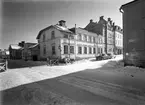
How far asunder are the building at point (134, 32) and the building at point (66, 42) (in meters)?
11.7

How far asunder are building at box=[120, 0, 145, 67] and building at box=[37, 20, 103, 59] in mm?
11660

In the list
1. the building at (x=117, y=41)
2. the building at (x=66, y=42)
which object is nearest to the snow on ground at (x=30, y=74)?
the building at (x=66, y=42)

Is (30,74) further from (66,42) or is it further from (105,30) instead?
(105,30)

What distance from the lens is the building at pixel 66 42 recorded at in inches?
720

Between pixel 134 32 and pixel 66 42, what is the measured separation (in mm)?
12670

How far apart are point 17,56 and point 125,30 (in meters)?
39.6

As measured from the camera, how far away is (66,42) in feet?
61.7

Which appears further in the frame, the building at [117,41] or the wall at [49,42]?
the building at [117,41]

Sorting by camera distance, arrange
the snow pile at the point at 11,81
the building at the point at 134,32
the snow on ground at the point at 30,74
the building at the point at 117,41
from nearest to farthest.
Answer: the snow pile at the point at 11,81 < the snow on ground at the point at 30,74 < the building at the point at 134,32 < the building at the point at 117,41

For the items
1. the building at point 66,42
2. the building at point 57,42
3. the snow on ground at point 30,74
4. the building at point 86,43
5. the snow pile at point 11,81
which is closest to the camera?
the snow pile at point 11,81

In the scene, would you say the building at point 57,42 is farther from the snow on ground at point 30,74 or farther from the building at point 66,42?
the snow on ground at point 30,74

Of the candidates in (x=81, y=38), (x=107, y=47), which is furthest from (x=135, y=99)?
(x=107, y=47)

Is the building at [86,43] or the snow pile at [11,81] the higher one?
the building at [86,43]

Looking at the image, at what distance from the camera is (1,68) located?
30.7 ft
